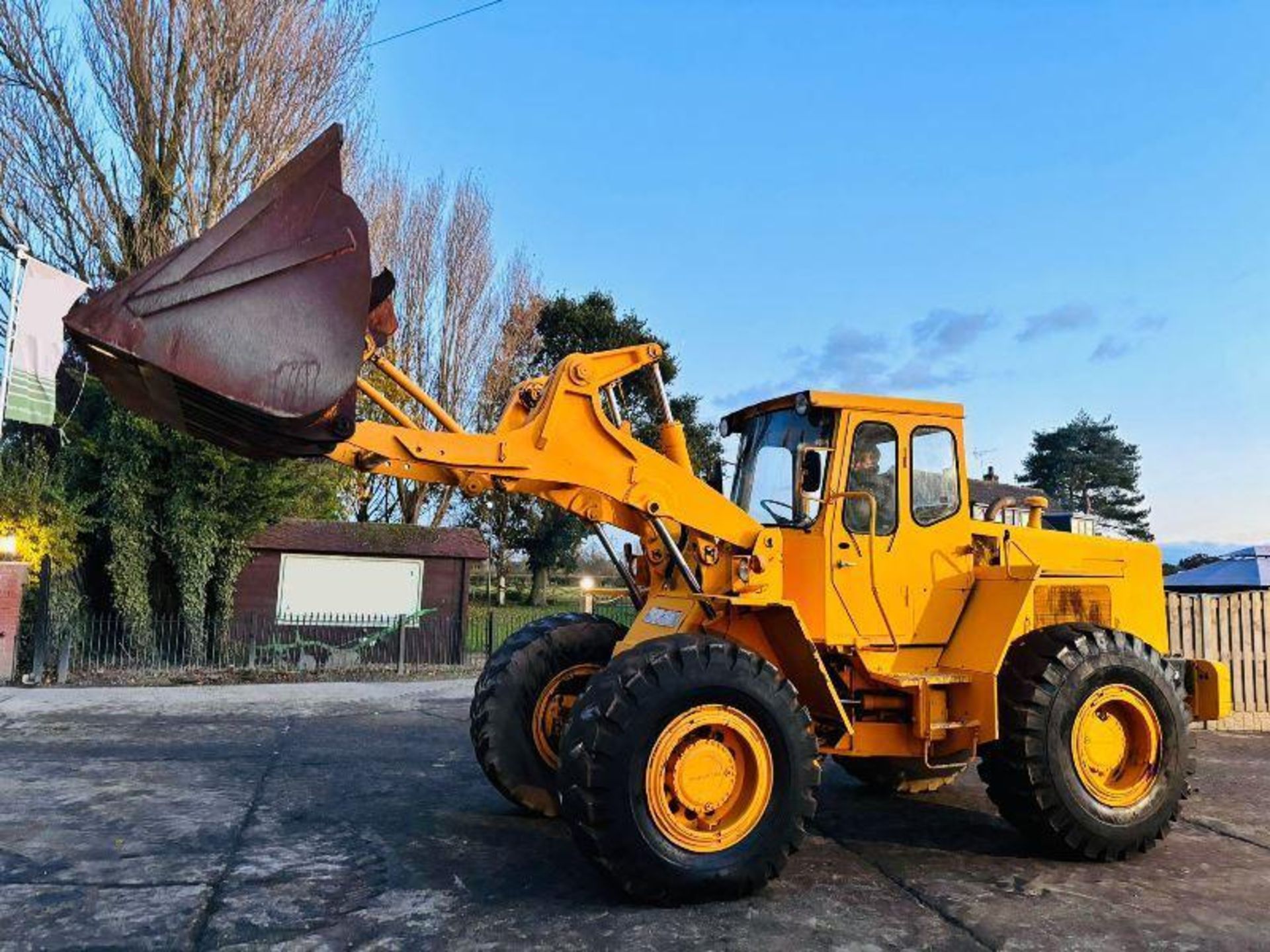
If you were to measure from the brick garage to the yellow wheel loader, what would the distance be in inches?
446

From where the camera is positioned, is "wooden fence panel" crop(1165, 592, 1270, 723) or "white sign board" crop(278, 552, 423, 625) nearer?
"wooden fence panel" crop(1165, 592, 1270, 723)

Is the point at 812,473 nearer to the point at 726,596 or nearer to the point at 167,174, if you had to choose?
the point at 726,596

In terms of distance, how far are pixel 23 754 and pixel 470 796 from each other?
419 centimetres

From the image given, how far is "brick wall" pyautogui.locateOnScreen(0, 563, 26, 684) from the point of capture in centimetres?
1292

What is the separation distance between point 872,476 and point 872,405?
44 cm

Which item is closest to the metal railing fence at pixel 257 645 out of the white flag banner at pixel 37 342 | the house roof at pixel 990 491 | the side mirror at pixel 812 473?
the white flag banner at pixel 37 342

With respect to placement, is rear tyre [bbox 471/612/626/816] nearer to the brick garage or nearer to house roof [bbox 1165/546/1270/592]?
the brick garage

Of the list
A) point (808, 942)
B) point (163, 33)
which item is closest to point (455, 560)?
point (163, 33)

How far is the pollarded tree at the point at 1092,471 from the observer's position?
51344mm

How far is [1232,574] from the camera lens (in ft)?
52.1

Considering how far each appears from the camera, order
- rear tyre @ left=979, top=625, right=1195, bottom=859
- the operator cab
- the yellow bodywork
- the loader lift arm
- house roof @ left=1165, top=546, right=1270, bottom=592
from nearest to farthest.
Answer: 1. the loader lift arm
2. the yellow bodywork
3. rear tyre @ left=979, top=625, right=1195, bottom=859
4. the operator cab
5. house roof @ left=1165, top=546, right=1270, bottom=592

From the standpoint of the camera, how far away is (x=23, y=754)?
25.5ft

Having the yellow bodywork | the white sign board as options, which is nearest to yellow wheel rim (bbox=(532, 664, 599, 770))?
the yellow bodywork

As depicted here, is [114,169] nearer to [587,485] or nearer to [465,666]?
[465,666]
